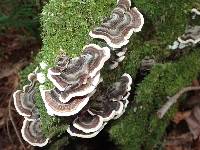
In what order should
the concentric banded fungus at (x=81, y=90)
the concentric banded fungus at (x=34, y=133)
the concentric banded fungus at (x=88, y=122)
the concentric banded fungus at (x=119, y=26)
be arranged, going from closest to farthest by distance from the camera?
the concentric banded fungus at (x=81, y=90) < the concentric banded fungus at (x=119, y=26) < the concentric banded fungus at (x=88, y=122) < the concentric banded fungus at (x=34, y=133)

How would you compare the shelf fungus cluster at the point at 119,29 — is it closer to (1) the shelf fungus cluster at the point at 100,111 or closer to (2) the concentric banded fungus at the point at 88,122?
(1) the shelf fungus cluster at the point at 100,111

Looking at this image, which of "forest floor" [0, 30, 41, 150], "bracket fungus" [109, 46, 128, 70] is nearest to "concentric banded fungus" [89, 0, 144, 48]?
"bracket fungus" [109, 46, 128, 70]

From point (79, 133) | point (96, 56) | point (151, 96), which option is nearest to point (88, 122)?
point (79, 133)

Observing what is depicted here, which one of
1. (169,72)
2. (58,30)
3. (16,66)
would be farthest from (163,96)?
(16,66)

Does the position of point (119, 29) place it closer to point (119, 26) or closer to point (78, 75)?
point (119, 26)

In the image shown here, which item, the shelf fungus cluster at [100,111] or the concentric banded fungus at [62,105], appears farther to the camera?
the shelf fungus cluster at [100,111]

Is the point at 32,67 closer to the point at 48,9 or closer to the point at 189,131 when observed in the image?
the point at 48,9

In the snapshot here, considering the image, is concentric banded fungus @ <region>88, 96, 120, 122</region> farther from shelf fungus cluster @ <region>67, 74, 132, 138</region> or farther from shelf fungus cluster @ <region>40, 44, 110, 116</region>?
shelf fungus cluster @ <region>40, 44, 110, 116</region>

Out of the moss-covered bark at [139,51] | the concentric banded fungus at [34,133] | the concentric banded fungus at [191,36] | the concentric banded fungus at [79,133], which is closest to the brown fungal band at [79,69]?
the moss-covered bark at [139,51]
